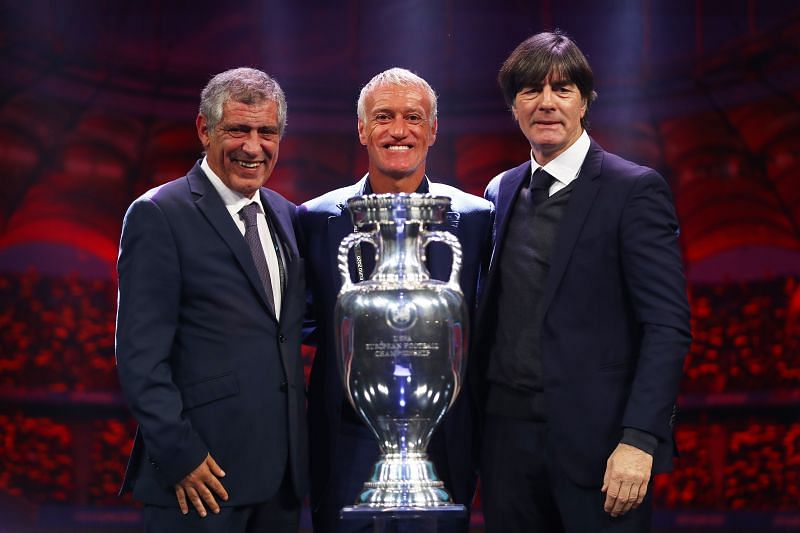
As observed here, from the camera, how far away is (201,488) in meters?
2.09

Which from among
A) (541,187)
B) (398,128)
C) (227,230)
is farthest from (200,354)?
(541,187)

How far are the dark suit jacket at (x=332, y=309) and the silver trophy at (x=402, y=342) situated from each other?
51 centimetres

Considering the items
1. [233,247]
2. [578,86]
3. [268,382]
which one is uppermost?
[578,86]

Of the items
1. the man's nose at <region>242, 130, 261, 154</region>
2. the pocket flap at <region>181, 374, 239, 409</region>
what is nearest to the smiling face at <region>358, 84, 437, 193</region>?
the man's nose at <region>242, 130, 261, 154</region>

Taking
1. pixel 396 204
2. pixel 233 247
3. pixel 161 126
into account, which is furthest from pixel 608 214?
pixel 161 126

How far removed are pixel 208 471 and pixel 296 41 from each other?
118 inches

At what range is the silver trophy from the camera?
1825 mm

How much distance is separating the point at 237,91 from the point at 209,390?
74 cm

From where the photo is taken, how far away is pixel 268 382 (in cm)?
221

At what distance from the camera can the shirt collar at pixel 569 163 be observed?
2.28 metres

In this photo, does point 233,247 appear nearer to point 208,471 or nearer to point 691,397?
point 208,471

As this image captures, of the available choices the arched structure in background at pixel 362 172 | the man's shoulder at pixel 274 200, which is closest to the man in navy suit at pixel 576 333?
the man's shoulder at pixel 274 200

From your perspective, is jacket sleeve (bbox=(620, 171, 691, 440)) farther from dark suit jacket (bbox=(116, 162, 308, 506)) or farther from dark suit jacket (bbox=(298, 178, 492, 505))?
dark suit jacket (bbox=(116, 162, 308, 506))

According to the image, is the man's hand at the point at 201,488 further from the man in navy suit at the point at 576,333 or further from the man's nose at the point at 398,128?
the man's nose at the point at 398,128
